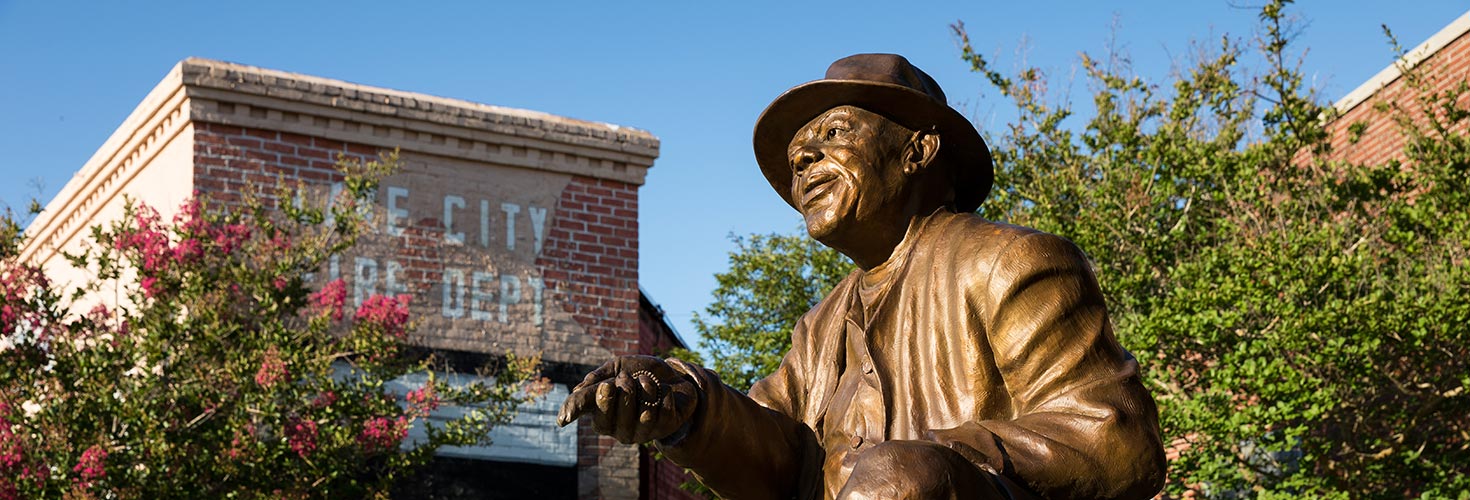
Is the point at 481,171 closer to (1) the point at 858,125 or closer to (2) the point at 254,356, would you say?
(2) the point at 254,356

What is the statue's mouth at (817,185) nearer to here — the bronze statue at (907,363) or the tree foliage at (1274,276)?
the bronze statue at (907,363)

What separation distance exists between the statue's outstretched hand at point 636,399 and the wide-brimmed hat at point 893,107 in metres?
0.69

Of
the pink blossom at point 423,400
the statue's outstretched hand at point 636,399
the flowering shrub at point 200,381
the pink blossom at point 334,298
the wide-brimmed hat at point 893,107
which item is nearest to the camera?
the statue's outstretched hand at point 636,399

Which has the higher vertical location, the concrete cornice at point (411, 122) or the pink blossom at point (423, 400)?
the concrete cornice at point (411, 122)

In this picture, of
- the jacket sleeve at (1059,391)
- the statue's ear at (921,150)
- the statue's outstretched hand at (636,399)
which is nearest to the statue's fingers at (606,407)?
the statue's outstretched hand at (636,399)

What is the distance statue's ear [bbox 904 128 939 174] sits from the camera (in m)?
4.16

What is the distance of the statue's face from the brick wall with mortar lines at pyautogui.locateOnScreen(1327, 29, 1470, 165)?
38.7 feet

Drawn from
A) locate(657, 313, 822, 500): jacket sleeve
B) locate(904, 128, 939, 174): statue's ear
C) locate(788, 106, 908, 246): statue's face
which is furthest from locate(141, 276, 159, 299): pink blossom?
locate(904, 128, 939, 174): statue's ear

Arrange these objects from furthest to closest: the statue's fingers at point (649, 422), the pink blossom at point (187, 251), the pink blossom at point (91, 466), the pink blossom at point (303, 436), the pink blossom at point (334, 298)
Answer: the pink blossom at point (334, 298) → the pink blossom at point (187, 251) → the pink blossom at point (303, 436) → the pink blossom at point (91, 466) → the statue's fingers at point (649, 422)

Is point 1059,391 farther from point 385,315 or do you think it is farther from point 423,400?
point 423,400

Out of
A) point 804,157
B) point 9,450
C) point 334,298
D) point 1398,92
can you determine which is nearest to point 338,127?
point 334,298

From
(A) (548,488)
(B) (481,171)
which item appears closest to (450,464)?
(A) (548,488)

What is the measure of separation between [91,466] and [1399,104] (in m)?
11.8

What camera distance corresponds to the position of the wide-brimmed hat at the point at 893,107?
410 cm
